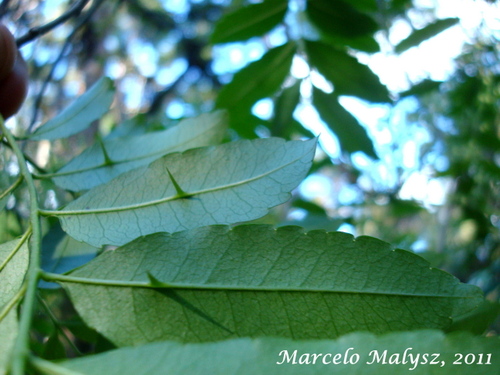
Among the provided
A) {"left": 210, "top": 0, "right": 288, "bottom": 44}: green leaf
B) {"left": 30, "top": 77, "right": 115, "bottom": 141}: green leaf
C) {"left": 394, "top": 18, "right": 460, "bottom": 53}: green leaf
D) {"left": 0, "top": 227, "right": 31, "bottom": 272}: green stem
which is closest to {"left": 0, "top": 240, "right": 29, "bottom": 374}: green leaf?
{"left": 0, "top": 227, "right": 31, "bottom": 272}: green stem

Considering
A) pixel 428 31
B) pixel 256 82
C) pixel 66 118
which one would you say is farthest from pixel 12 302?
pixel 428 31

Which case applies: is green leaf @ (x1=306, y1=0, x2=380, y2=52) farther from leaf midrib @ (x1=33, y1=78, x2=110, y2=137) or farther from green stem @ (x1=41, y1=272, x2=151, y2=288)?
green stem @ (x1=41, y1=272, x2=151, y2=288)

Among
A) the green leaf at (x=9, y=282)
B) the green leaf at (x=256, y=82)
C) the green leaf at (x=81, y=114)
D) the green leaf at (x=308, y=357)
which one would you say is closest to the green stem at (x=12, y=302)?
the green leaf at (x=9, y=282)

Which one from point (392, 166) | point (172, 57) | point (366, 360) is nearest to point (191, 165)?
point (366, 360)

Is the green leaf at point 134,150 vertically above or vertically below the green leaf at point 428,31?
below

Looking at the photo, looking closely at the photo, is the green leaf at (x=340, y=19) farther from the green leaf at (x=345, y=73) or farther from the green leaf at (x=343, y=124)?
the green leaf at (x=343, y=124)

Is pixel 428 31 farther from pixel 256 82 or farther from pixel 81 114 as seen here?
pixel 81 114
